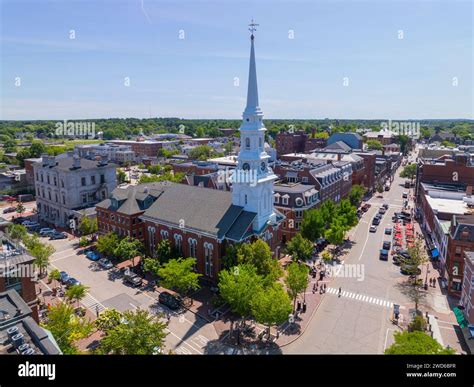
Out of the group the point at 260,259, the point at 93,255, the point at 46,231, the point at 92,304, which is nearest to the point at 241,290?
the point at 260,259

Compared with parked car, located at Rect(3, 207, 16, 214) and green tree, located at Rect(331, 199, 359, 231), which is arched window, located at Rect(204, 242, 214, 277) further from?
parked car, located at Rect(3, 207, 16, 214)

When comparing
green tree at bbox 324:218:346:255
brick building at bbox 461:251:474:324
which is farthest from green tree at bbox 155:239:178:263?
brick building at bbox 461:251:474:324

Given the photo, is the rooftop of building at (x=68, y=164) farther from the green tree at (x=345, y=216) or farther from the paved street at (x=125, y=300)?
the green tree at (x=345, y=216)

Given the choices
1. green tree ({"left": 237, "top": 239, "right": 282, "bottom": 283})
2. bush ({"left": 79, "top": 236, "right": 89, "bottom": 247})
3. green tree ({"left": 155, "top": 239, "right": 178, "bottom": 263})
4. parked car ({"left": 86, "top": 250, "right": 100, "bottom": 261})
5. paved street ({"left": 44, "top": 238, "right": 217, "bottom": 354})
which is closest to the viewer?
paved street ({"left": 44, "top": 238, "right": 217, "bottom": 354})
